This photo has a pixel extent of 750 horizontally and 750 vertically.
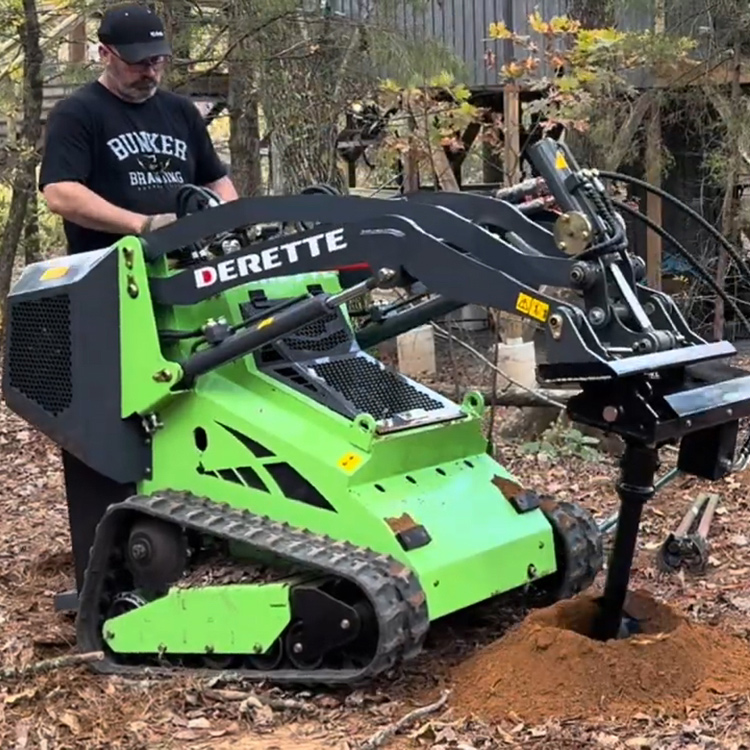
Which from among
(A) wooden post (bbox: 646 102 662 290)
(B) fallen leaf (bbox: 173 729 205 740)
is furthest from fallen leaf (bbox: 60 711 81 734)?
(A) wooden post (bbox: 646 102 662 290)

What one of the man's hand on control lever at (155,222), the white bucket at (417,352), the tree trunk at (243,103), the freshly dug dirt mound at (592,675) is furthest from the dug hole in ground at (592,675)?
the white bucket at (417,352)

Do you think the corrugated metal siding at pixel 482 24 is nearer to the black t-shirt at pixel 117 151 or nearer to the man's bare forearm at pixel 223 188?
the man's bare forearm at pixel 223 188

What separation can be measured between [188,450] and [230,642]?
0.66 m

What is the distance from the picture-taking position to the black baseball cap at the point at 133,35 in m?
4.64

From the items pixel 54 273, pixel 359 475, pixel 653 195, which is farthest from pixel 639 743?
pixel 653 195

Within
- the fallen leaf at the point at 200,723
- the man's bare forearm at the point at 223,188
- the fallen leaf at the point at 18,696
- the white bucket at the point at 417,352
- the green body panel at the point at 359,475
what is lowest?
the white bucket at the point at 417,352

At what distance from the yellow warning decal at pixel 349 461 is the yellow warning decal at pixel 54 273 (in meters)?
1.20

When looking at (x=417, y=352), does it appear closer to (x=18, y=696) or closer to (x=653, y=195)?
(x=653, y=195)

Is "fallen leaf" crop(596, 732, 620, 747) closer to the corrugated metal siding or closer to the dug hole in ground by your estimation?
the dug hole in ground

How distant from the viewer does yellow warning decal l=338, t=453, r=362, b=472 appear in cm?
394

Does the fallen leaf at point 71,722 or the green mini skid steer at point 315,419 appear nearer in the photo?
the green mini skid steer at point 315,419

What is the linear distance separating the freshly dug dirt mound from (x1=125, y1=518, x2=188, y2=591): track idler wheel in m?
0.96

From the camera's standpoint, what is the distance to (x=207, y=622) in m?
4.00

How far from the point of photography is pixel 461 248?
12.4ft
